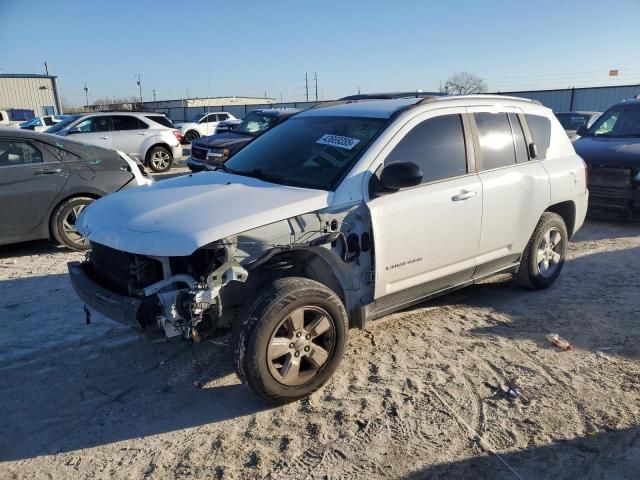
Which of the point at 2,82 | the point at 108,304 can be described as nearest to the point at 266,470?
the point at 108,304

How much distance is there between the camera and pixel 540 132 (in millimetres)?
5094

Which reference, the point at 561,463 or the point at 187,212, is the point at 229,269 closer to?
the point at 187,212

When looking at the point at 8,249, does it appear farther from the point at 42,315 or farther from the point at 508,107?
the point at 508,107

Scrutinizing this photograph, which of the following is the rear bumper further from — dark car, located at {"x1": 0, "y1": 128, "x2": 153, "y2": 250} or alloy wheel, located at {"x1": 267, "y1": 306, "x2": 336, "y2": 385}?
Result: dark car, located at {"x1": 0, "y1": 128, "x2": 153, "y2": 250}

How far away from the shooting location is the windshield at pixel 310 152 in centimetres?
379

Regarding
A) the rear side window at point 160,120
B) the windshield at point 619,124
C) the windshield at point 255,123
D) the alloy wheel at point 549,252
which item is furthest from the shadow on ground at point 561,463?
the rear side window at point 160,120

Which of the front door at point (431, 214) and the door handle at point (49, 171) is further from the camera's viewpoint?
the door handle at point (49, 171)

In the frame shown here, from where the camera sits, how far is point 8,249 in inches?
271

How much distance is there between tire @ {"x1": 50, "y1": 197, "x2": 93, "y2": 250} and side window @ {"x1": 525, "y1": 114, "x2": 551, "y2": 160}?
5362mm

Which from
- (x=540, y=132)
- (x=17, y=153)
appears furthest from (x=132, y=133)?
(x=540, y=132)

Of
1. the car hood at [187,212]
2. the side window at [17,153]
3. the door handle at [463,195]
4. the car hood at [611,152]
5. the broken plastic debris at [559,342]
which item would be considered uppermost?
the side window at [17,153]

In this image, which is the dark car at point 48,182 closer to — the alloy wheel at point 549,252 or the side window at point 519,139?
the side window at point 519,139

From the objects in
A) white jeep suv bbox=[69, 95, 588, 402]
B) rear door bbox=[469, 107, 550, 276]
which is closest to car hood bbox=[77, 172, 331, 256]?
white jeep suv bbox=[69, 95, 588, 402]

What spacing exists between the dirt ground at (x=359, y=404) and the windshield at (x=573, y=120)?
39.4ft
